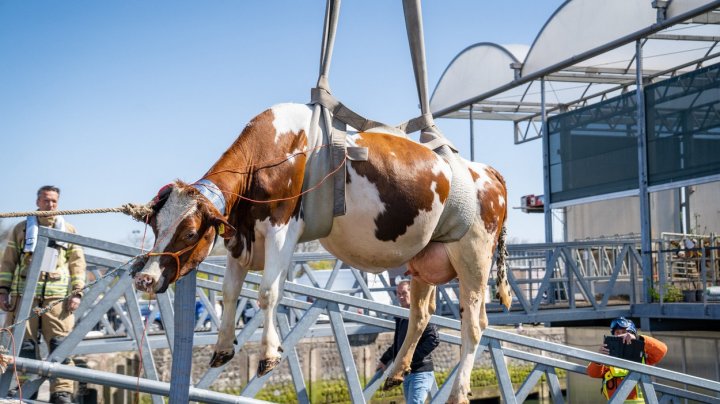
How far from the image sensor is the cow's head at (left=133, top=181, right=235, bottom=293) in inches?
123

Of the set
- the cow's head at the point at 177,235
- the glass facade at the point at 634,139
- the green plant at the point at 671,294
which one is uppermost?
the glass facade at the point at 634,139

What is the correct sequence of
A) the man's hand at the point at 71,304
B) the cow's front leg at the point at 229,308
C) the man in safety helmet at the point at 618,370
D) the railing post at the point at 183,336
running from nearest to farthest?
1. the cow's front leg at the point at 229,308
2. the railing post at the point at 183,336
3. the man's hand at the point at 71,304
4. the man in safety helmet at the point at 618,370

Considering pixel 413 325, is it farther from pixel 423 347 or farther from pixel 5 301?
pixel 5 301

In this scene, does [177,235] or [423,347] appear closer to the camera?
[177,235]

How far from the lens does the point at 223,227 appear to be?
10.5 ft

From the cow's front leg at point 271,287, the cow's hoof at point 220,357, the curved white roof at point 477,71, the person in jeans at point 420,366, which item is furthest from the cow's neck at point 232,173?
the curved white roof at point 477,71

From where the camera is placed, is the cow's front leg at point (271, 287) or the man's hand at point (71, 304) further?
the man's hand at point (71, 304)

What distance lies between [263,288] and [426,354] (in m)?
3.91

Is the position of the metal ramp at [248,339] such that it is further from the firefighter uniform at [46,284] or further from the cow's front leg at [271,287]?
the firefighter uniform at [46,284]

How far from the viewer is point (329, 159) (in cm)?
348

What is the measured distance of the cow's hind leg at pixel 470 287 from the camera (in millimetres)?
4062

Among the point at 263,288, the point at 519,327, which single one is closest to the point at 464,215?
the point at 263,288

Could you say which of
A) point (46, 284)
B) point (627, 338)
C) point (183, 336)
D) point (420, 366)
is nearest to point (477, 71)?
point (627, 338)

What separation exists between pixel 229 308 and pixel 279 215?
1.59ft
